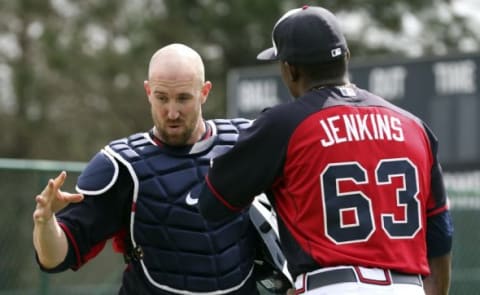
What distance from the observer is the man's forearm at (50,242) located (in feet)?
15.5

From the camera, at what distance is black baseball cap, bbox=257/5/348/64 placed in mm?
4219

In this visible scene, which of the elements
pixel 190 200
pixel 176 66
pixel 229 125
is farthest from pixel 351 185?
pixel 229 125

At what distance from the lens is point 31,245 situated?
9578 mm

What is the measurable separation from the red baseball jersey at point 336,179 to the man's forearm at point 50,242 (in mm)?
800

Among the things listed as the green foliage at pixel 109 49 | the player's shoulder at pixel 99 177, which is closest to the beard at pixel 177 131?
the player's shoulder at pixel 99 177

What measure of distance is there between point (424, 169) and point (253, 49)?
64.2 ft

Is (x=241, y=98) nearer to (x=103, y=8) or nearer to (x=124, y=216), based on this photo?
(x=124, y=216)

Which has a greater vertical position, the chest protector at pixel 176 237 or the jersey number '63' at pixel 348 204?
the jersey number '63' at pixel 348 204

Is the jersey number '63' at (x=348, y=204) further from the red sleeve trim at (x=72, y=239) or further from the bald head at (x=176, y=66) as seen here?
the red sleeve trim at (x=72, y=239)

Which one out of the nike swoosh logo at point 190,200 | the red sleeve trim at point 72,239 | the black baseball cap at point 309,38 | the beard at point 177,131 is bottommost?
the red sleeve trim at point 72,239

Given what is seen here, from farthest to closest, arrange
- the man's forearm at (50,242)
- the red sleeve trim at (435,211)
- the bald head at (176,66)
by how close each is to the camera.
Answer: the bald head at (176,66) < the man's forearm at (50,242) < the red sleeve trim at (435,211)

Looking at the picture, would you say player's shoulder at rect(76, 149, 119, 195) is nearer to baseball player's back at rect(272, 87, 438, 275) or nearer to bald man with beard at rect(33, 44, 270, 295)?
bald man with beard at rect(33, 44, 270, 295)

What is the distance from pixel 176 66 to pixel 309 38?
1.02 m

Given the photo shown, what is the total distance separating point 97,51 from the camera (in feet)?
79.0
